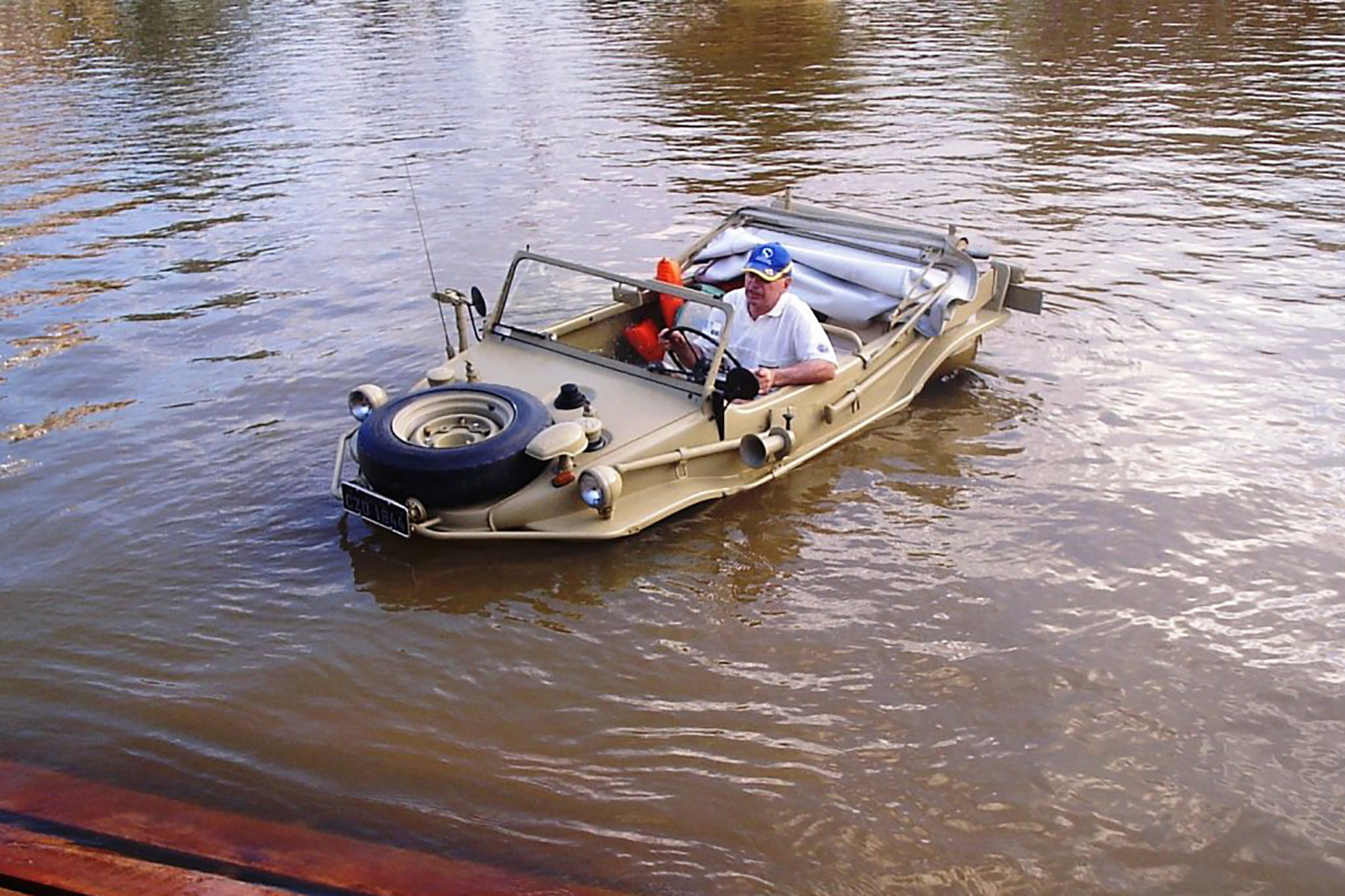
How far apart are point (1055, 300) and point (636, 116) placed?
9.34 m

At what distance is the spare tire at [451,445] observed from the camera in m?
6.31

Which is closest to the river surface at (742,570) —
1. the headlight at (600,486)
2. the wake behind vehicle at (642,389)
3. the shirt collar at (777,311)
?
the wake behind vehicle at (642,389)

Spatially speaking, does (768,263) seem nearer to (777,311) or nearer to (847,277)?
(777,311)

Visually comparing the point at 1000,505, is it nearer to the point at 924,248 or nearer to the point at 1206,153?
the point at 924,248

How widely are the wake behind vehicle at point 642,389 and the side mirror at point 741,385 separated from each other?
12mm

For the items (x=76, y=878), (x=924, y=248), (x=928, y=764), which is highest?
(x=924, y=248)

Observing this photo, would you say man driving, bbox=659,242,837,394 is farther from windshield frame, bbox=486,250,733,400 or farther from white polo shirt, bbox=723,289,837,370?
windshield frame, bbox=486,250,733,400

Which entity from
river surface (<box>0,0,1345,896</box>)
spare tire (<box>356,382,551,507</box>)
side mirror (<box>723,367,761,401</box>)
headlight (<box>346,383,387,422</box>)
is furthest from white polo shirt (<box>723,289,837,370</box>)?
headlight (<box>346,383,387,422</box>)

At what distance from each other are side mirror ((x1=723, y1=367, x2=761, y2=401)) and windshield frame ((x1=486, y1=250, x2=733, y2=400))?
281mm

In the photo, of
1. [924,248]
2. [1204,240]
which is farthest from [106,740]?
[1204,240]

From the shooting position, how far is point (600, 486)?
6.30 meters

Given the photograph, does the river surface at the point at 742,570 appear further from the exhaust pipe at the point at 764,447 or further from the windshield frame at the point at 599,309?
the windshield frame at the point at 599,309

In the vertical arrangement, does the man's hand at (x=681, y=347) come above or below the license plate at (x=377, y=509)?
above

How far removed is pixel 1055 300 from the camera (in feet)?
35.4
